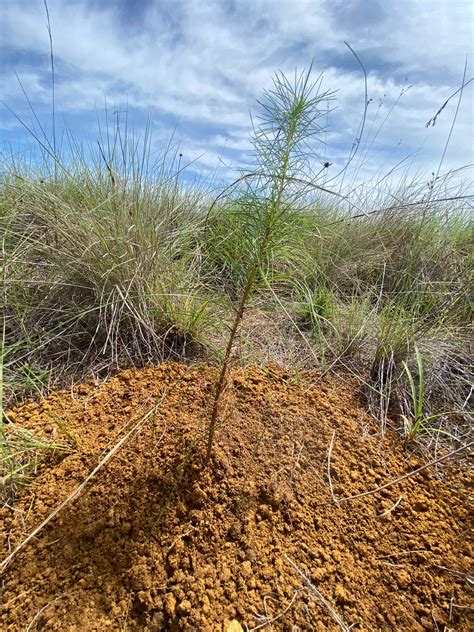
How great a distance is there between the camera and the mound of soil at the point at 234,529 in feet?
2.50

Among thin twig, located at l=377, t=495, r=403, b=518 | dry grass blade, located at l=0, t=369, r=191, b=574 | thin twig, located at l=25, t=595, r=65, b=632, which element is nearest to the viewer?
thin twig, located at l=25, t=595, r=65, b=632

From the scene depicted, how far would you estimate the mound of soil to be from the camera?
76 cm

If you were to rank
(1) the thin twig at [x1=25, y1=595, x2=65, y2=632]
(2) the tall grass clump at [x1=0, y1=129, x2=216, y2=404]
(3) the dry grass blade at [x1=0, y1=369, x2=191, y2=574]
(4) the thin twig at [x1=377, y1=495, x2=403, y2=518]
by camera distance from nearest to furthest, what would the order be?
(1) the thin twig at [x1=25, y1=595, x2=65, y2=632] → (3) the dry grass blade at [x1=0, y1=369, x2=191, y2=574] → (4) the thin twig at [x1=377, y1=495, x2=403, y2=518] → (2) the tall grass clump at [x1=0, y1=129, x2=216, y2=404]

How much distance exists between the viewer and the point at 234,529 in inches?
34.8

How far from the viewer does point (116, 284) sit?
5.34 ft

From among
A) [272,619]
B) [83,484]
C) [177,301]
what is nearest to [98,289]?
[177,301]

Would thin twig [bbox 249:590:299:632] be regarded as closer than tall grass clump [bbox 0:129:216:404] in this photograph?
Yes

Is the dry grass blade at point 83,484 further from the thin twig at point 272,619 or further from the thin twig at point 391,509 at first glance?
the thin twig at point 391,509

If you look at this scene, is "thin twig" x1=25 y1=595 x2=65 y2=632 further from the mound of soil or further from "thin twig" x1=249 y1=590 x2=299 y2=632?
"thin twig" x1=249 y1=590 x2=299 y2=632

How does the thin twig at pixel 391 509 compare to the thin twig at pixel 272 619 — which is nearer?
the thin twig at pixel 272 619

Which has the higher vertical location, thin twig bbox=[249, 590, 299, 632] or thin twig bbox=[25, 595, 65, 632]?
thin twig bbox=[249, 590, 299, 632]

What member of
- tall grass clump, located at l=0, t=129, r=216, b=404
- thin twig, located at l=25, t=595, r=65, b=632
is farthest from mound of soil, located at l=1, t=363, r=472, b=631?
tall grass clump, located at l=0, t=129, r=216, b=404

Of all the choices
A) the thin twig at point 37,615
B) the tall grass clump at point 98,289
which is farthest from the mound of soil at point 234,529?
the tall grass clump at point 98,289

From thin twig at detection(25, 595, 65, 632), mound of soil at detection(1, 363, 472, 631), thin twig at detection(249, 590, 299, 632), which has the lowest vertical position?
thin twig at detection(25, 595, 65, 632)
